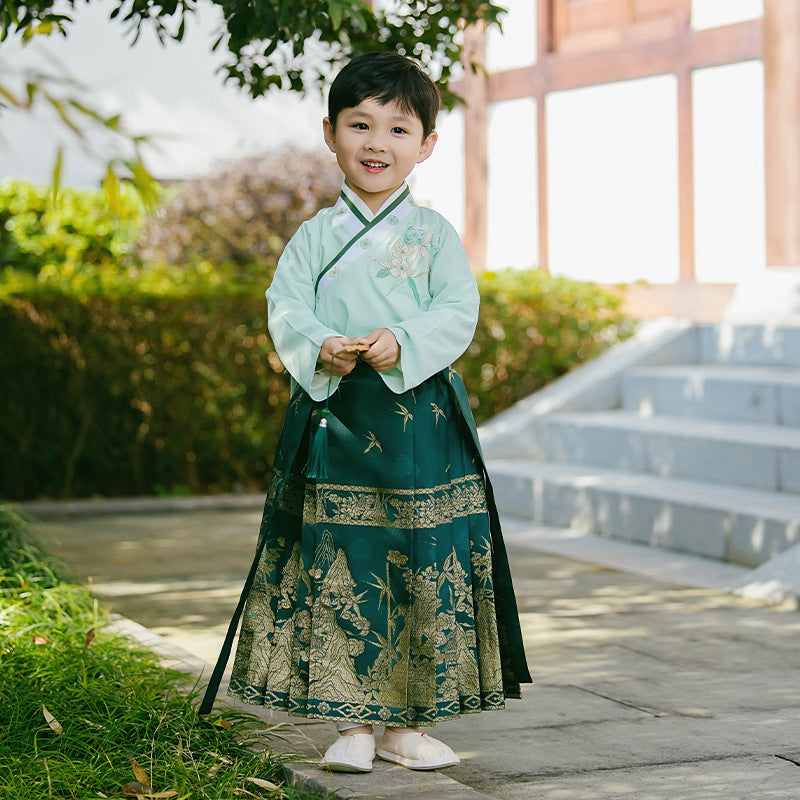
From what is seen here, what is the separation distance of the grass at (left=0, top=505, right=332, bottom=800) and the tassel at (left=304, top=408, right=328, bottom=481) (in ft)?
2.27

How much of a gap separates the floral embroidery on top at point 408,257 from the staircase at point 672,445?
315 centimetres

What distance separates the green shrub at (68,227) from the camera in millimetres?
13336

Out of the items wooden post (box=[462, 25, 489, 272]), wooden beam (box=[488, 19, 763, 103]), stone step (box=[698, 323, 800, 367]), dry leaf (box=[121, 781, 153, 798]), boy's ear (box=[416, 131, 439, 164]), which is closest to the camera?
dry leaf (box=[121, 781, 153, 798])

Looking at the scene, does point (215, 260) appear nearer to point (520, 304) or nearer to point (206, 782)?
point (520, 304)

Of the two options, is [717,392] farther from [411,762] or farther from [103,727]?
[103,727]

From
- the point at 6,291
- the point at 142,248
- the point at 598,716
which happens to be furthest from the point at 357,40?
the point at 142,248

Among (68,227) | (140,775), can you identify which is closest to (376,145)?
(140,775)

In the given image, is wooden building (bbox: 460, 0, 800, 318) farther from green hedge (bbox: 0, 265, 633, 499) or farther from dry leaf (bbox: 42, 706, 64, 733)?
dry leaf (bbox: 42, 706, 64, 733)

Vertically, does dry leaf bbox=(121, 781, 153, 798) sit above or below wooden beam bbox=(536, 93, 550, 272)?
below

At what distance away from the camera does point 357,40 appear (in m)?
5.07

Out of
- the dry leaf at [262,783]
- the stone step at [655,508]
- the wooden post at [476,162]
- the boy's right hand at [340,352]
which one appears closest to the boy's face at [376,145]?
the boy's right hand at [340,352]

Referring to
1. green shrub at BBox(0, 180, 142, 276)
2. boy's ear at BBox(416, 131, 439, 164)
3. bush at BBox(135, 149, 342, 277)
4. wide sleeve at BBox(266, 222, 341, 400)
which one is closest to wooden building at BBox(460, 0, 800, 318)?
bush at BBox(135, 149, 342, 277)

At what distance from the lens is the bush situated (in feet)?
40.6

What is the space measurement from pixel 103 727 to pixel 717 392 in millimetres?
5237
